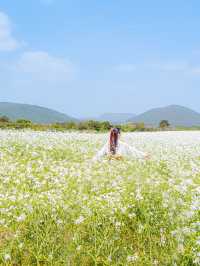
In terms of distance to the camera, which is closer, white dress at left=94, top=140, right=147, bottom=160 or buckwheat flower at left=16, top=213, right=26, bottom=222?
buckwheat flower at left=16, top=213, right=26, bottom=222

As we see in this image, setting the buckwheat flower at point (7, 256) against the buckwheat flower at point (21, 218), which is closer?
the buckwheat flower at point (7, 256)

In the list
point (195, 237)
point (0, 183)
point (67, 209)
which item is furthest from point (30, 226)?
point (0, 183)

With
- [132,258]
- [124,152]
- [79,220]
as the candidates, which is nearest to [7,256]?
[79,220]

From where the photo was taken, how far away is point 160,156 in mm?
17281

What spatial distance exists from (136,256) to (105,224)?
4.50ft

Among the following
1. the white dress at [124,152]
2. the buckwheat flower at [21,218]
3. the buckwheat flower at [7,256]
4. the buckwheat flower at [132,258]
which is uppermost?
the white dress at [124,152]

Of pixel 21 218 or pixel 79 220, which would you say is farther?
pixel 21 218

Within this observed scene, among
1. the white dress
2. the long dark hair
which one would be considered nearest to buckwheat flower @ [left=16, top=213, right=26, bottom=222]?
the white dress

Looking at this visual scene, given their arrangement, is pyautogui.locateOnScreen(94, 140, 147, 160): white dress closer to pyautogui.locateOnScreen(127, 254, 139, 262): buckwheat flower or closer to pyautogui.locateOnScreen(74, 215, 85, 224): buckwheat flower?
pyautogui.locateOnScreen(74, 215, 85, 224): buckwheat flower

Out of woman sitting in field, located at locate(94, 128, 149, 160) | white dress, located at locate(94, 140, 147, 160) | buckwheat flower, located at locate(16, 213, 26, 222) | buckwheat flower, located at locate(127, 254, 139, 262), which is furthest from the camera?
white dress, located at locate(94, 140, 147, 160)

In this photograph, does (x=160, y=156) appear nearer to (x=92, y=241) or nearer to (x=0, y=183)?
(x=0, y=183)

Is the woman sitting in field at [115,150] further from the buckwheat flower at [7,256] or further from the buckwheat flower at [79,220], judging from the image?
the buckwheat flower at [7,256]

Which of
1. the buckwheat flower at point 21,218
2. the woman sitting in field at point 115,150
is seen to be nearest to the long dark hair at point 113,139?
the woman sitting in field at point 115,150

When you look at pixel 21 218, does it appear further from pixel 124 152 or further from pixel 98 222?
pixel 124 152
